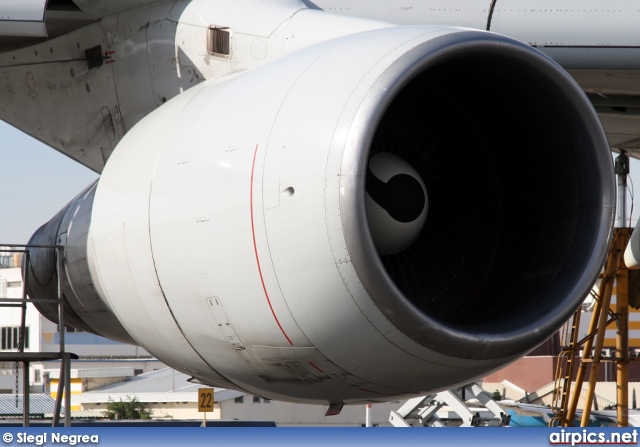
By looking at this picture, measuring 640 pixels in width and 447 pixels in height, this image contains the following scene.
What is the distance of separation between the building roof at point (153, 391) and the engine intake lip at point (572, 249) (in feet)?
153

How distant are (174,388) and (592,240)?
53166 mm

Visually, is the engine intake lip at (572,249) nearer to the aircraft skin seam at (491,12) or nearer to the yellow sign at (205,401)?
the aircraft skin seam at (491,12)

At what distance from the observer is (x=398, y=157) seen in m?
5.03

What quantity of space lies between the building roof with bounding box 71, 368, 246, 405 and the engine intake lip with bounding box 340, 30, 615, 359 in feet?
153

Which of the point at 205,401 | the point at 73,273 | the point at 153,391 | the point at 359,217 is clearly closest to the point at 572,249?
the point at 359,217

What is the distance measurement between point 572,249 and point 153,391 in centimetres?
5328

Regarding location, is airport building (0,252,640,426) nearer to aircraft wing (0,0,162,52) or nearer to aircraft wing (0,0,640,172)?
aircraft wing (0,0,640,172)

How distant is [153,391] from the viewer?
186ft

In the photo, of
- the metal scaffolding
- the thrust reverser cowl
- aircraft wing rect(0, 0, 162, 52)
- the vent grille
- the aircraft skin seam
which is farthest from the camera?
the metal scaffolding

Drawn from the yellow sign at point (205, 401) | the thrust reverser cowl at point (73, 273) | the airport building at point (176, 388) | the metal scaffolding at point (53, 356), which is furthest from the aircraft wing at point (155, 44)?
the airport building at point (176, 388)

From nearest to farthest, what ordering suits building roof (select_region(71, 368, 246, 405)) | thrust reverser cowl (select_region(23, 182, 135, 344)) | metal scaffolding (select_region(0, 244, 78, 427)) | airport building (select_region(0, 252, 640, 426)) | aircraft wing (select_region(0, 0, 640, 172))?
aircraft wing (select_region(0, 0, 640, 172)) < thrust reverser cowl (select_region(23, 182, 135, 344)) < metal scaffolding (select_region(0, 244, 78, 427)) < airport building (select_region(0, 252, 640, 426)) < building roof (select_region(71, 368, 246, 405))

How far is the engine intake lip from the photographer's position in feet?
13.8

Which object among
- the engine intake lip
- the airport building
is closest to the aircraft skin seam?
the engine intake lip

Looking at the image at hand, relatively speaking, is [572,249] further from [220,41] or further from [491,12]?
[220,41]
